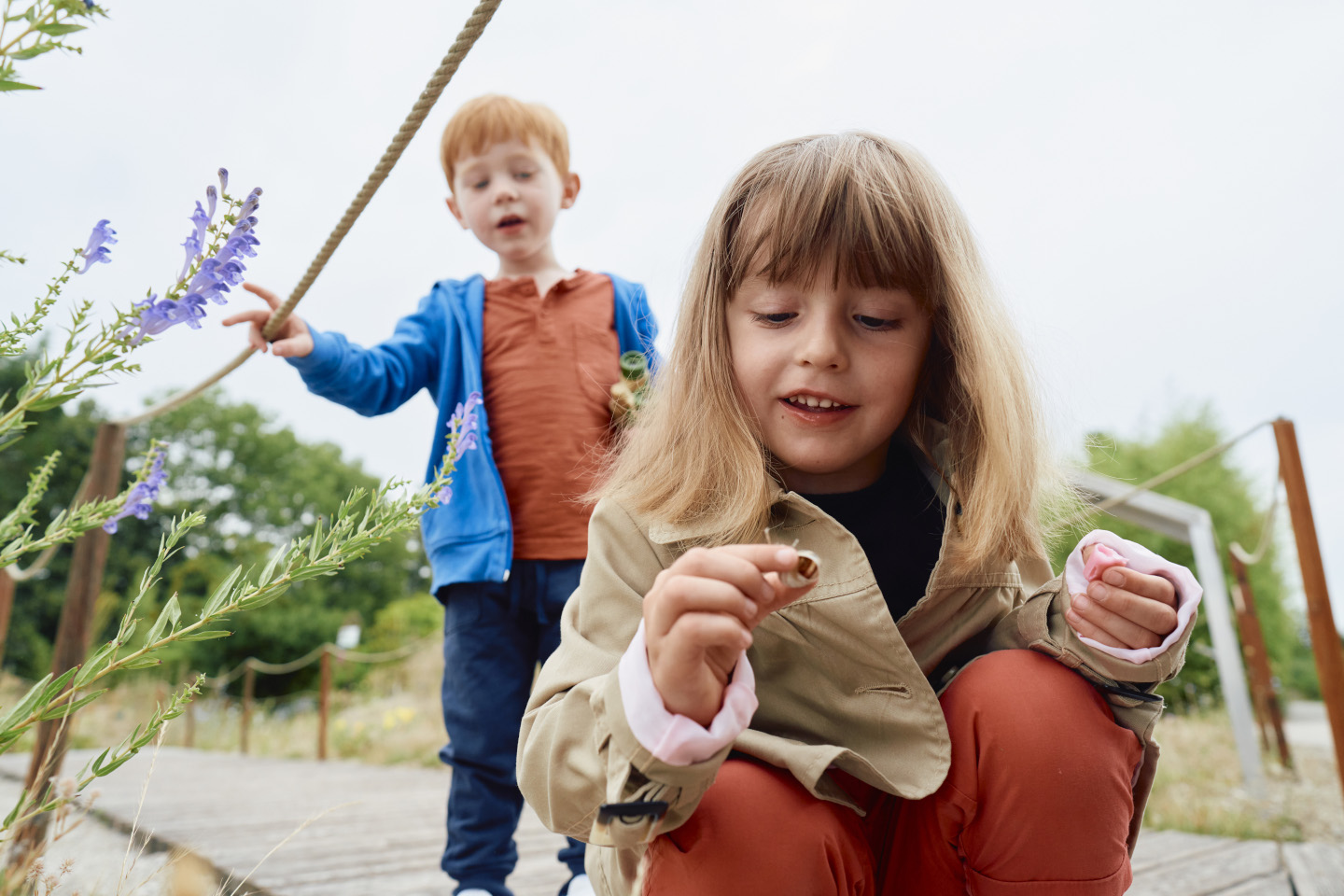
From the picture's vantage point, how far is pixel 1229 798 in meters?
3.67

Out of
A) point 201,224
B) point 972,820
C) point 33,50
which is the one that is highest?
point 33,50

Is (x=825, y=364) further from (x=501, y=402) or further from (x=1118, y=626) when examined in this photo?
(x=501, y=402)

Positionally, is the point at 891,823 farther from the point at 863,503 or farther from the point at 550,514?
the point at 550,514

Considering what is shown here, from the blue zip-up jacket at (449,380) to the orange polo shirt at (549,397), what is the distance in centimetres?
4

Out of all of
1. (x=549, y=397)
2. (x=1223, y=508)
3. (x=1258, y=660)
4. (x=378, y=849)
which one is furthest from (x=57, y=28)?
(x=1223, y=508)

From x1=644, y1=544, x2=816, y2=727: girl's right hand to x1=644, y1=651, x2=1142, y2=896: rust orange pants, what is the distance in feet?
0.60

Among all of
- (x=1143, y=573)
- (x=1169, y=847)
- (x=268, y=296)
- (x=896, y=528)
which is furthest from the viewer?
(x=1169, y=847)

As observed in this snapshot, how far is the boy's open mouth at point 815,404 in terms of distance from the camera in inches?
42.6

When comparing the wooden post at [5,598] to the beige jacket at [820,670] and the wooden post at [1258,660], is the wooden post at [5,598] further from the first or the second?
the wooden post at [1258,660]

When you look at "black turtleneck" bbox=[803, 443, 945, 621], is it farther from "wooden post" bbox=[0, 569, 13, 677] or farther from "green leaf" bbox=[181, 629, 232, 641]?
"wooden post" bbox=[0, 569, 13, 677]

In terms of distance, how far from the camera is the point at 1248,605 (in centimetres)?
477

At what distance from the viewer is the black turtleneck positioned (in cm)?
118

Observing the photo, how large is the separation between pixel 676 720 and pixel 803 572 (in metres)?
0.18

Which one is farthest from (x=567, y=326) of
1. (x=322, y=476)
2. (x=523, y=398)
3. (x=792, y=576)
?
(x=322, y=476)
